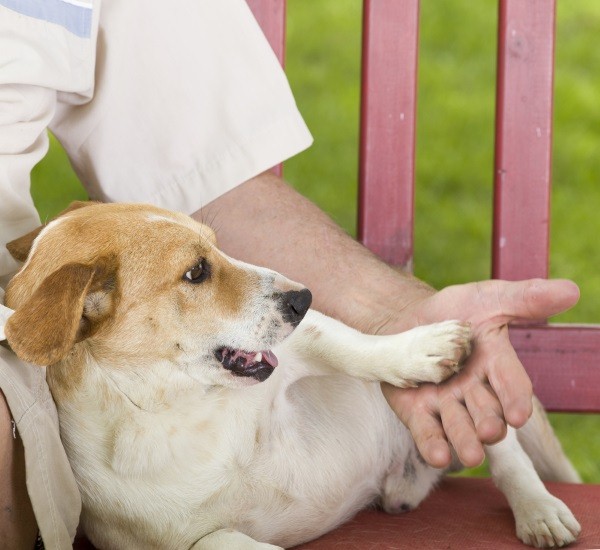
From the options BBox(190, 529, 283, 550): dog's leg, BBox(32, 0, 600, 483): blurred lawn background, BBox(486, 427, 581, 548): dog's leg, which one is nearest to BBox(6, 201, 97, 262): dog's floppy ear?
BBox(190, 529, 283, 550): dog's leg

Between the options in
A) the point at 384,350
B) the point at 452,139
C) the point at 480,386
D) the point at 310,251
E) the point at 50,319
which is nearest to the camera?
the point at 50,319

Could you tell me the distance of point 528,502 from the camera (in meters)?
1.58

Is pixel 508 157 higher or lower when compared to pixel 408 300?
higher

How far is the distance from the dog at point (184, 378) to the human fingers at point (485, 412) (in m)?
0.06

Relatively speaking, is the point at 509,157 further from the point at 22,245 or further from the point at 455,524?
the point at 22,245

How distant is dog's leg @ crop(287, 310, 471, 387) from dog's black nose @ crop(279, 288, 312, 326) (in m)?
0.13

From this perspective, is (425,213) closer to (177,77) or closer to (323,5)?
(323,5)

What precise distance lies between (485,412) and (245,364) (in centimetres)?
34

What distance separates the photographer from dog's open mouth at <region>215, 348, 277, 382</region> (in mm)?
1425

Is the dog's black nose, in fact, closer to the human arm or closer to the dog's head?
the dog's head

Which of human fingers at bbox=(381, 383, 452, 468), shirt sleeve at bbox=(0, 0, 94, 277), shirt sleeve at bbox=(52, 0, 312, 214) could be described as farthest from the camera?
shirt sleeve at bbox=(52, 0, 312, 214)

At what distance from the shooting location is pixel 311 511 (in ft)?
4.99

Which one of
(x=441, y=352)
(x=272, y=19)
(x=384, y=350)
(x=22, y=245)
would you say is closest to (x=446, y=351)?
(x=441, y=352)

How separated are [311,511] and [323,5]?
3.43m
